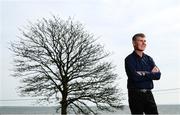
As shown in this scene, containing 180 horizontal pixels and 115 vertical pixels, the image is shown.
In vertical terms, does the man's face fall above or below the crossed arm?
above

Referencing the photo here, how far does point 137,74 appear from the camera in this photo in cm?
512

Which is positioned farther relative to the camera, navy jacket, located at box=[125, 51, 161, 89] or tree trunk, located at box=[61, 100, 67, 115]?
tree trunk, located at box=[61, 100, 67, 115]

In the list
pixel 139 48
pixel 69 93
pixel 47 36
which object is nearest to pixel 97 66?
pixel 69 93

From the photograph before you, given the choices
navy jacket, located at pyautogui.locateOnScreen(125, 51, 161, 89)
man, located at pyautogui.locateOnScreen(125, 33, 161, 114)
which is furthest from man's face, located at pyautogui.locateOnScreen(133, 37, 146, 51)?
navy jacket, located at pyautogui.locateOnScreen(125, 51, 161, 89)

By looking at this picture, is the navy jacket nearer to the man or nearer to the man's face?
the man

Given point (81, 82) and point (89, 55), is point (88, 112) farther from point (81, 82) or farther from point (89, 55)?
point (89, 55)

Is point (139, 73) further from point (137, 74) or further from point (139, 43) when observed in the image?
point (139, 43)

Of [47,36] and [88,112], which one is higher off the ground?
[47,36]

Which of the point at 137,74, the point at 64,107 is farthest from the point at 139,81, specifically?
the point at 64,107

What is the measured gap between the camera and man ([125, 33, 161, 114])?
5.10 m

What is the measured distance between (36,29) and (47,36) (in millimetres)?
1250

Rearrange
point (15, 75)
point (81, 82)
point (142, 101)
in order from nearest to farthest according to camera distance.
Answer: point (142, 101) < point (81, 82) < point (15, 75)

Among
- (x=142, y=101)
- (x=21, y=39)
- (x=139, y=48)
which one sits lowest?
(x=142, y=101)

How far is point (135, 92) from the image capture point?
5.11 meters
